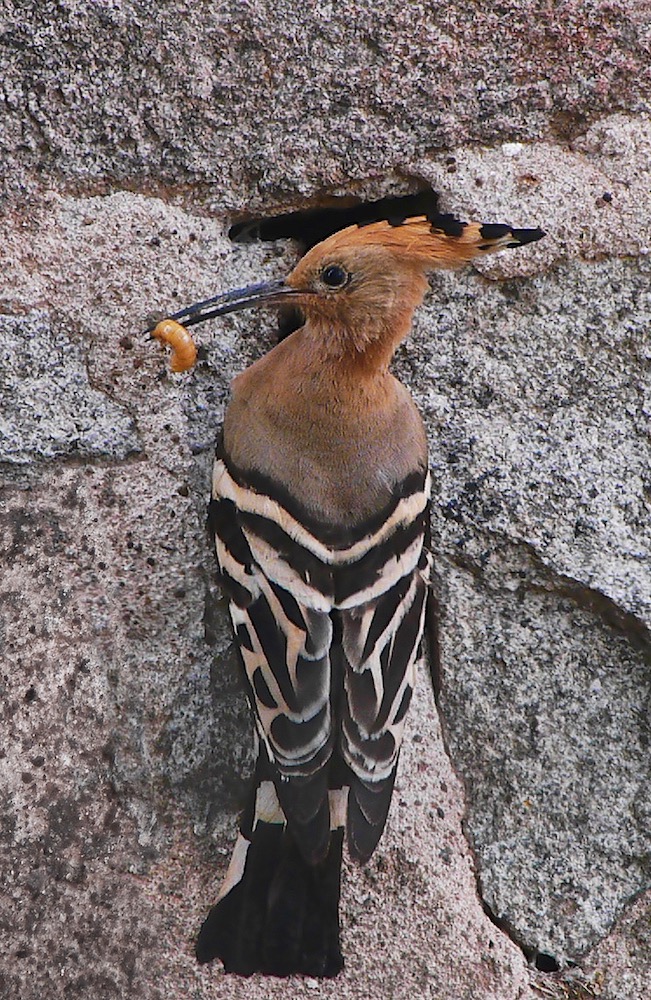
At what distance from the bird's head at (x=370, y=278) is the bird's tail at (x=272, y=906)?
0.65 meters

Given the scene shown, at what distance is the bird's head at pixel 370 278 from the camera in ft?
5.44

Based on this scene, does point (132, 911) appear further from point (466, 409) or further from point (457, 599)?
point (466, 409)

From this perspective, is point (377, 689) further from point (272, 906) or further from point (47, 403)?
point (47, 403)

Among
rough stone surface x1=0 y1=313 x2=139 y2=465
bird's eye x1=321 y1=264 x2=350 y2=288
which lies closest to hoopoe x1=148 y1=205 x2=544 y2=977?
bird's eye x1=321 y1=264 x2=350 y2=288

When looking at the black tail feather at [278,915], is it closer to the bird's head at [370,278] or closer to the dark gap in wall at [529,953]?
the dark gap in wall at [529,953]

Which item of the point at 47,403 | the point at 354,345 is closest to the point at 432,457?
the point at 354,345

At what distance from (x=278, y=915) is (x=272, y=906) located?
0.05 ft

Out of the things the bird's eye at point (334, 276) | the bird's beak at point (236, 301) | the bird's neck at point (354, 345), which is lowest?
the bird's neck at point (354, 345)

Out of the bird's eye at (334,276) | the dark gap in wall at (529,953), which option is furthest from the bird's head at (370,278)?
the dark gap in wall at (529,953)

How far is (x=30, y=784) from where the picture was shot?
1586 millimetres

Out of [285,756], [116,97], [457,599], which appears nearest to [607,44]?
[116,97]

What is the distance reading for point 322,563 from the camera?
174cm

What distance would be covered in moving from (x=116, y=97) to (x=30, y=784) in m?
0.93

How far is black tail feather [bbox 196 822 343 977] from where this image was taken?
1574mm
